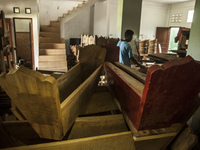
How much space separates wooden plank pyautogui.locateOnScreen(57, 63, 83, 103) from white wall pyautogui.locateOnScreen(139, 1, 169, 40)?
11.8 metres

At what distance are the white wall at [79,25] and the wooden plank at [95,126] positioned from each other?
37.2 ft

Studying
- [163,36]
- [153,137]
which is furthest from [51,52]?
[163,36]

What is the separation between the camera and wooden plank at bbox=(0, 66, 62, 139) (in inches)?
31.5

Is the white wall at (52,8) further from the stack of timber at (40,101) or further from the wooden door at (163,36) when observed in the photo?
the stack of timber at (40,101)

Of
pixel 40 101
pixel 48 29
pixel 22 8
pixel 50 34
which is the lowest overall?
pixel 40 101

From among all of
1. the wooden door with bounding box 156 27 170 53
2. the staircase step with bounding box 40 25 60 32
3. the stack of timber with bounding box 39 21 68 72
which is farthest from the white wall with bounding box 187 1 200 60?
the wooden door with bounding box 156 27 170 53

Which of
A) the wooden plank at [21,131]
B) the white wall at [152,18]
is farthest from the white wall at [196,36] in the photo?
the white wall at [152,18]

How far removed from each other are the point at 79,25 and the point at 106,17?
219 cm

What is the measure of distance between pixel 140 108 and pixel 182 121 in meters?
0.41

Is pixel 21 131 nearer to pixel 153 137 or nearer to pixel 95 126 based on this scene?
pixel 95 126

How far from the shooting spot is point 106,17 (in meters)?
11.7

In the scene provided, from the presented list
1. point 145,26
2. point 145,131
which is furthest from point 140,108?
point 145,26

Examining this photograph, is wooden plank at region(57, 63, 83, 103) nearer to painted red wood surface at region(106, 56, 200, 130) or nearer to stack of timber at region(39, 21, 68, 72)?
painted red wood surface at region(106, 56, 200, 130)

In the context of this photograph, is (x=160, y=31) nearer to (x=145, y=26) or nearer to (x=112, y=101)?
(x=145, y=26)
